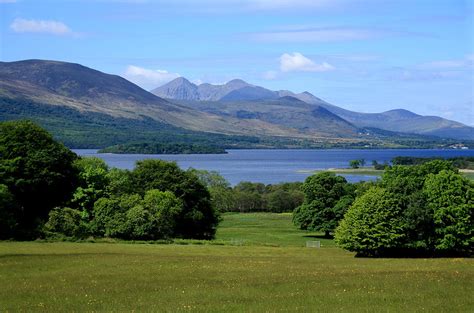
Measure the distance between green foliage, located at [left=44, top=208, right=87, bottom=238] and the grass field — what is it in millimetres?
16659

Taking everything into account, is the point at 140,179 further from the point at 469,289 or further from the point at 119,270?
the point at 469,289

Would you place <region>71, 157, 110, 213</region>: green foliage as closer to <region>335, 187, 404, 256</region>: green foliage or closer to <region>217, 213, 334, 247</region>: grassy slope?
<region>217, 213, 334, 247</region>: grassy slope

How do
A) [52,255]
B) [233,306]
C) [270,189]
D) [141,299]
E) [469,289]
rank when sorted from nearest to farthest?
[233,306]
[141,299]
[469,289]
[52,255]
[270,189]

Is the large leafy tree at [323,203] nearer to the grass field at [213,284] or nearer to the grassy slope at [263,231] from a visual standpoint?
the grassy slope at [263,231]

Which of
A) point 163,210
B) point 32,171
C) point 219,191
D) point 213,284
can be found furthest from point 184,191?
point 219,191

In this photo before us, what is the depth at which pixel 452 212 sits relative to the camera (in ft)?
176

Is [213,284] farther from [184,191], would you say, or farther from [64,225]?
[184,191]

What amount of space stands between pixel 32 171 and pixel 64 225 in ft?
26.1

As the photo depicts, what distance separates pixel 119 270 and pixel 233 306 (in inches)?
515

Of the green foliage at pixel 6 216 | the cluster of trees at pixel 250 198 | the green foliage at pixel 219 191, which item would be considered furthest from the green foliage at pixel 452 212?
the cluster of trees at pixel 250 198

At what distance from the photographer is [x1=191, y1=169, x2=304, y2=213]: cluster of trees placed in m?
136

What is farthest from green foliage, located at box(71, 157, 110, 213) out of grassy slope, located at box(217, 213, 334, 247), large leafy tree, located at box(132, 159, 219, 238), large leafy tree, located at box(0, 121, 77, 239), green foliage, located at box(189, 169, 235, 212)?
green foliage, located at box(189, 169, 235, 212)

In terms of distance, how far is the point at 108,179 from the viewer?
252 feet

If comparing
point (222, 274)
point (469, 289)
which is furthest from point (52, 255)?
point (469, 289)
